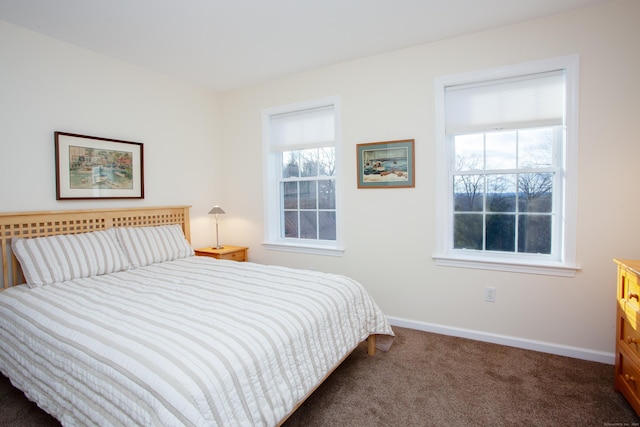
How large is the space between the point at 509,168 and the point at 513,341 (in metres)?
1.40

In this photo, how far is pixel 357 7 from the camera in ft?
7.36

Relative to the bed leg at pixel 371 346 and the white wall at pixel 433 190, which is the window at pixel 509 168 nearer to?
the white wall at pixel 433 190

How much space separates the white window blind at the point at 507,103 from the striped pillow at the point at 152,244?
9.00 ft

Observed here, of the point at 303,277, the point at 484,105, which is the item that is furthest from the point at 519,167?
the point at 303,277

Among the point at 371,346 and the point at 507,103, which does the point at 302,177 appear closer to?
the point at 371,346

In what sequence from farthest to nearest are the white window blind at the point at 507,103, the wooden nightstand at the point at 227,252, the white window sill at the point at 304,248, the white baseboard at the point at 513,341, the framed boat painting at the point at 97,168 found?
the wooden nightstand at the point at 227,252
the white window sill at the point at 304,248
the framed boat painting at the point at 97,168
the white window blind at the point at 507,103
the white baseboard at the point at 513,341

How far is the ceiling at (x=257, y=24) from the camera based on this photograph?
7.21 ft

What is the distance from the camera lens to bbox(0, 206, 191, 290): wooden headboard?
92.0 inches

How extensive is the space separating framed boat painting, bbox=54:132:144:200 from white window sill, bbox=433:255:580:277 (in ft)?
9.82

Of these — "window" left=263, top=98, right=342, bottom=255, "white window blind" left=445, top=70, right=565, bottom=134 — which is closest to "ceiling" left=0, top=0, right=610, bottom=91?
"white window blind" left=445, top=70, right=565, bottom=134

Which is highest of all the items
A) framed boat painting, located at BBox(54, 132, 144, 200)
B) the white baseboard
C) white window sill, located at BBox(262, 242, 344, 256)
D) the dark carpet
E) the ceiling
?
the ceiling

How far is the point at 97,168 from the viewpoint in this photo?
2.89 metres

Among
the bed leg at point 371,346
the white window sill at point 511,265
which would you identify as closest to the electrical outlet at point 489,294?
the white window sill at point 511,265

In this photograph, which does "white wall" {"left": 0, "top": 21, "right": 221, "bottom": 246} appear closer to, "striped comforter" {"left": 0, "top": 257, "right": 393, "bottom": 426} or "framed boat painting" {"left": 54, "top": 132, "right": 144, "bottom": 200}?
"framed boat painting" {"left": 54, "top": 132, "right": 144, "bottom": 200}
